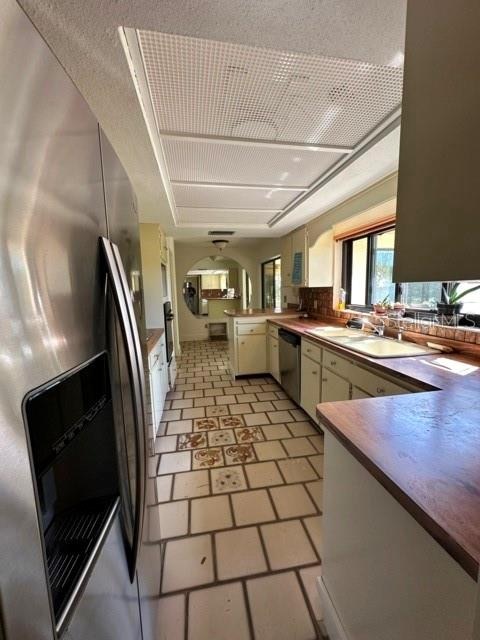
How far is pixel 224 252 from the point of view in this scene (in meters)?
6.75

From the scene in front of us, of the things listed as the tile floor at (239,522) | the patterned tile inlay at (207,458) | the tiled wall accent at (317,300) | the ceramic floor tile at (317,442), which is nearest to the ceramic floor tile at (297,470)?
the tile floor at (239,522)

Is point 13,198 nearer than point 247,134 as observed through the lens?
Yes

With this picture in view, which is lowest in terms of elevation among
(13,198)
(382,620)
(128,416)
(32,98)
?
(382,620)

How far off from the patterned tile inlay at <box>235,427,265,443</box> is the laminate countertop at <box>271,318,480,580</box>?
152 centimetres

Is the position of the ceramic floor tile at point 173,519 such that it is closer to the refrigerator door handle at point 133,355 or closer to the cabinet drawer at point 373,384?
the refrigerator door handle at point 133,355

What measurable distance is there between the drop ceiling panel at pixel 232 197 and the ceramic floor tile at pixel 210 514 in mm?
2418

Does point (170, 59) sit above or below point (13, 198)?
above

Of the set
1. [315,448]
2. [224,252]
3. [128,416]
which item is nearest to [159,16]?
[128,416]

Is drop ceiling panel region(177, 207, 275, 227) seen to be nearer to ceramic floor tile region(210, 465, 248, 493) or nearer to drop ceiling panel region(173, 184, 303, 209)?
drop ceiling panel region(173, 184, 303, 209)

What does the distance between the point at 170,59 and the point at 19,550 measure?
152 centimetres

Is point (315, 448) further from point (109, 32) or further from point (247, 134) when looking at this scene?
point (109, 32)

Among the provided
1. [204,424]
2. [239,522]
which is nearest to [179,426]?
[204,424]

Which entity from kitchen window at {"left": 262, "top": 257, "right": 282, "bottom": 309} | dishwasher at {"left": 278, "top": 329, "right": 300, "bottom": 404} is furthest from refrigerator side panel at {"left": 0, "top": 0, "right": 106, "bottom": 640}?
kitchen window at {"left": 262, "top": 257, "right": 282, "bottom": 309}

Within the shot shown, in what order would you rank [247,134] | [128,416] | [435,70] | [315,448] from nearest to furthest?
[435,70] → [128,416] → [247,134] → [315,448]
